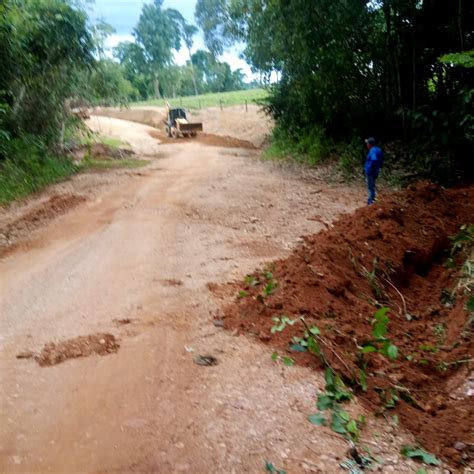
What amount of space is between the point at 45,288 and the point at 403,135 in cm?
1187

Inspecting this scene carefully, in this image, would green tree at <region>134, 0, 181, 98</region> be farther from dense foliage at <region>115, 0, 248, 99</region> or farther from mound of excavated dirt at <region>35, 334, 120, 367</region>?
mound of excavated dirt at <region>35, 334, 120, 367</region>

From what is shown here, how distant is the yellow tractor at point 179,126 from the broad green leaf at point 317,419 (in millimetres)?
28119

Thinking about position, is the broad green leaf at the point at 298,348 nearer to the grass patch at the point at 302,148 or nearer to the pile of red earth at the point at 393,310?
the pile of red earth at the point at 393,310

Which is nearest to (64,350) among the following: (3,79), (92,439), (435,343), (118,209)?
(92,439)

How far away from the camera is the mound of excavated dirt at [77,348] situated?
4.60 metres

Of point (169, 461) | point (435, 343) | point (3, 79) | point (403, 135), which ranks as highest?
point (3, 79)

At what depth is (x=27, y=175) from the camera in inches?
565

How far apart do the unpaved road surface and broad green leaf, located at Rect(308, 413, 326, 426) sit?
48 mm

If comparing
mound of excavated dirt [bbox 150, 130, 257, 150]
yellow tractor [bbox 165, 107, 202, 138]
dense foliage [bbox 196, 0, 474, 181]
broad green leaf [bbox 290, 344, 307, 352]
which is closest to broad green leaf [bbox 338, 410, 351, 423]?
broad green leaf [bbox 290, 344, 307, 352]

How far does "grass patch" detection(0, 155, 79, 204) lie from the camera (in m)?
13.2

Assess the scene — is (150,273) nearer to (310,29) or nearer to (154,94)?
(310,29)

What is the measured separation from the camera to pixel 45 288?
6.95 metres

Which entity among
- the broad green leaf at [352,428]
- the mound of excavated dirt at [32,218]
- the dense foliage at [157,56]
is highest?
the dense foliage at [157,56]

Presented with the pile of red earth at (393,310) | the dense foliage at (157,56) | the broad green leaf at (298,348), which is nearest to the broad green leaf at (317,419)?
the pile of red earth at (393,310)
